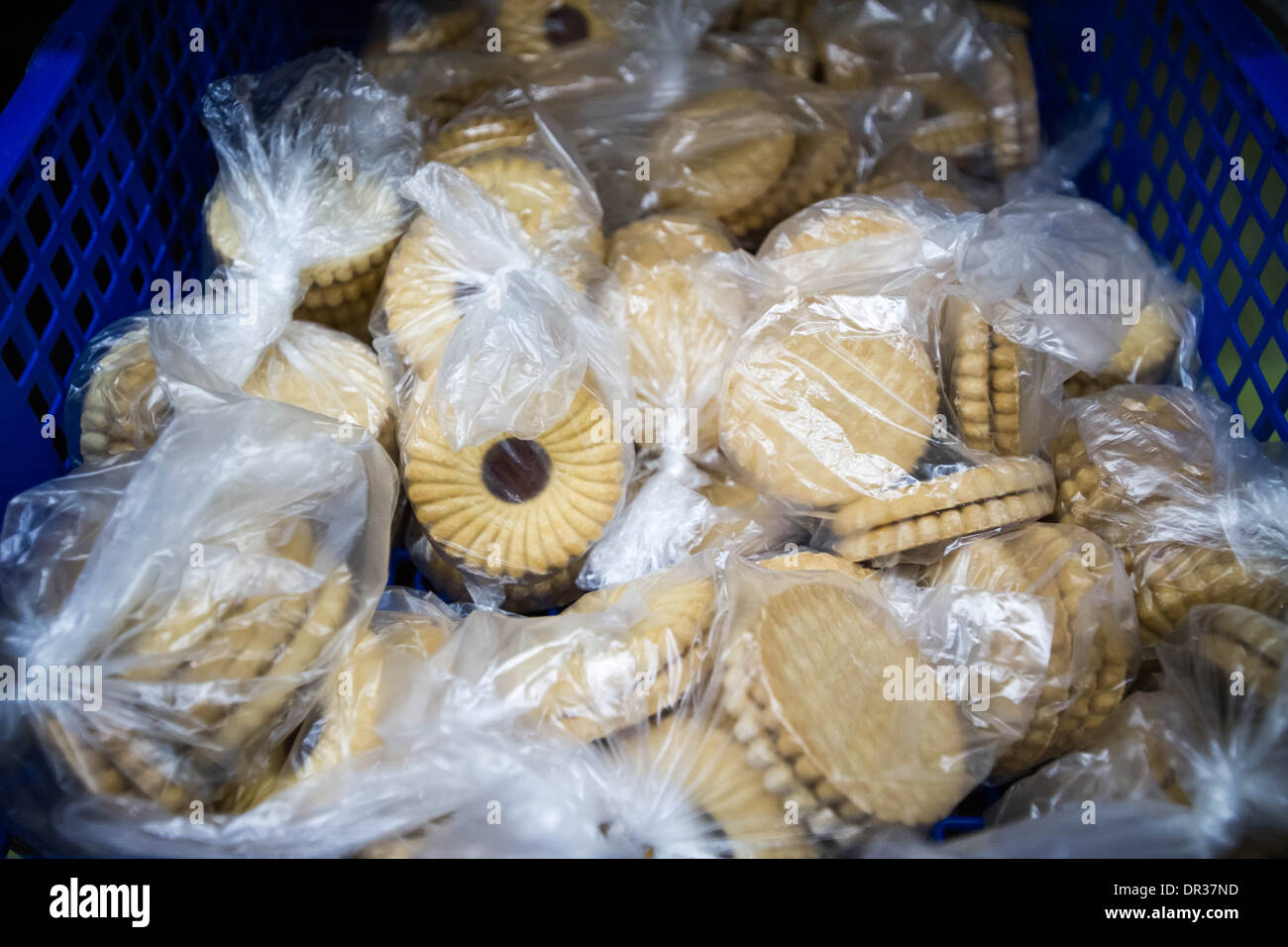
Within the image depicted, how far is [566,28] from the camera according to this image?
1.47 metres

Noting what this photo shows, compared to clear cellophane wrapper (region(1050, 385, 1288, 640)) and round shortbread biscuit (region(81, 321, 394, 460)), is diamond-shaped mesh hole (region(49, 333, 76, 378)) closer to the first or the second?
round shortbread biscuit (region(81, 321, 394, 460))

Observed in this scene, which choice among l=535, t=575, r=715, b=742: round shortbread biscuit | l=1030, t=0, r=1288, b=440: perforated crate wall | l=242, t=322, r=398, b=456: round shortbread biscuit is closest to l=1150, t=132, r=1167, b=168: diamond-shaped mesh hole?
l=1030, t=0, r=1288, b=440: perforated crate wall

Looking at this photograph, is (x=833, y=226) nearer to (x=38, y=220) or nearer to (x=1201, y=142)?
(x=1201, y=142)

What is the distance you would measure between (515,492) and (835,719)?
474mm

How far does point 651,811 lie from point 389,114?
103 cm

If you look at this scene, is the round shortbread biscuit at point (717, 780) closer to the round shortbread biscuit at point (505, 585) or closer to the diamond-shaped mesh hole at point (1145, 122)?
the round shortbread biscuit at point (505, 585)

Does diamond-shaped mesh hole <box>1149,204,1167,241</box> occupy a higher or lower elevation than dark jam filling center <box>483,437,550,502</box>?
higher

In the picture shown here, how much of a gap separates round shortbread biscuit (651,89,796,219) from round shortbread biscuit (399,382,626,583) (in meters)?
0.45

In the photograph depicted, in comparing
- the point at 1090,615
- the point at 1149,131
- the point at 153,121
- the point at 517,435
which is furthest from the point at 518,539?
the point at 1149,131

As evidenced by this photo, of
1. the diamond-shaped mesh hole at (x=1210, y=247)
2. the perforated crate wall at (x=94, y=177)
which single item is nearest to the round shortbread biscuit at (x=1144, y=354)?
the diamond-shaped mesh hole at (x=1210, y=247)

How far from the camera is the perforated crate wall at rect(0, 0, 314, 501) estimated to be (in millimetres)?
1027

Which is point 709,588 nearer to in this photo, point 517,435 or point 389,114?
point 517,435

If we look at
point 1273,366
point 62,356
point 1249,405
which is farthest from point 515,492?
point 1273,366
